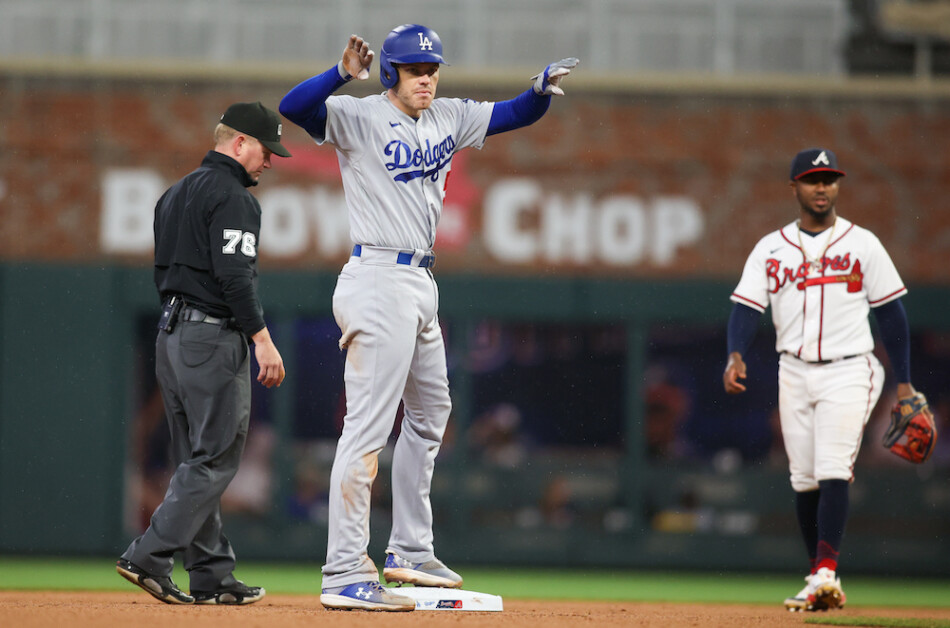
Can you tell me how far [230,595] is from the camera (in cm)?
548

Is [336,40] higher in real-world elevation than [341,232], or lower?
higher

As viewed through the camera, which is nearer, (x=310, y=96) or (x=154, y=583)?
(x=310, y=96)

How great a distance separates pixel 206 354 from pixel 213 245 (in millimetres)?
476

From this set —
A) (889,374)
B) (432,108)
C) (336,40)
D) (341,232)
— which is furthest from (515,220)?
(432,108)

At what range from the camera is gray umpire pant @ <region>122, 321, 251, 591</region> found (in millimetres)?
5168

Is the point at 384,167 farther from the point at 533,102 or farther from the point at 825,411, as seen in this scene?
the point at 825,411

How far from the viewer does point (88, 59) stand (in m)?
11.6

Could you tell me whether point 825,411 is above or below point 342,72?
below

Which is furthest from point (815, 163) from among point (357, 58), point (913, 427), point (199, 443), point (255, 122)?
point (199, 443)

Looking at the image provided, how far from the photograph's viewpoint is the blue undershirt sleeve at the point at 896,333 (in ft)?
21.0

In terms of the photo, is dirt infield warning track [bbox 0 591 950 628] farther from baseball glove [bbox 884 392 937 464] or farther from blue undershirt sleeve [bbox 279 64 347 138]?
blue undershirt sleeve [bbox 279 64 347 138]

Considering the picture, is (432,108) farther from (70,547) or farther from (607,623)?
(70,547)

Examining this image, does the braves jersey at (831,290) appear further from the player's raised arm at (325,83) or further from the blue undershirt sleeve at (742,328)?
the player's raised arm at (325,83)

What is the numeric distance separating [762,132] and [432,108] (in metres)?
7.04
